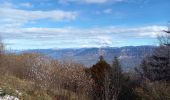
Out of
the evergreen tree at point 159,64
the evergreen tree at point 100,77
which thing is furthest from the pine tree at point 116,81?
Answer: the evergreen tree at point 159,64

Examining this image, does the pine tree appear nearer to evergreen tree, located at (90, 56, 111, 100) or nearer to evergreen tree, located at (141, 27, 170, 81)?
evergreen tree, located at (90, 56, 111, 100)

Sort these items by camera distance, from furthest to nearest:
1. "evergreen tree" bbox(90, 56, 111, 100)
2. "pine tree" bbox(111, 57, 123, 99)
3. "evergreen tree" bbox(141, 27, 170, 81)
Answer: "evergreen tree" bbox(141, 27, 170, 81), "pine tree" bbox(111, 57, 123, 99), "evergreen tree" bbox(90, 56, 111, 100)

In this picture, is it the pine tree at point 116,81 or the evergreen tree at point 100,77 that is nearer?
the evergreen tree at point 100,77

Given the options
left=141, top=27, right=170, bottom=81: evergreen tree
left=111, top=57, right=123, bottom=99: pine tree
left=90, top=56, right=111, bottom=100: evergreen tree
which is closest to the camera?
left=90, top=56, right=111, bottom=100: evergreen tree

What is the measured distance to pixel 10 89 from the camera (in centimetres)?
1630

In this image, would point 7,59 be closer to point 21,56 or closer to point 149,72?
point 21,56

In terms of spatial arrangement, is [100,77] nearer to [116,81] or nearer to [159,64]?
[116,81]

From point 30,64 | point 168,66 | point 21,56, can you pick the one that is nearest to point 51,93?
point 30,64

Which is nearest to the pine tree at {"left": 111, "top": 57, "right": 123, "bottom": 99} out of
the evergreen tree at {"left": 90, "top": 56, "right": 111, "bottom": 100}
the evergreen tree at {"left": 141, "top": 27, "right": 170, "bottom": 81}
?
the evergreen tree at {"left": 90, "top": 56, "right": 111, "bottom": 100}

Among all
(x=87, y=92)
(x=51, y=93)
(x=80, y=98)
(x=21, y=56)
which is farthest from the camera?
(x=21, y=56)

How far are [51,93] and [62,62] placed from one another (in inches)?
276

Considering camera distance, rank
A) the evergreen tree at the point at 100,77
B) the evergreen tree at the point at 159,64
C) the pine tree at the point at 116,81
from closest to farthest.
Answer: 1. the evergreen tree at the point at 100,77
2. the pine tree at the point at 116,81
3. the evergreen tree at the point at 159,64

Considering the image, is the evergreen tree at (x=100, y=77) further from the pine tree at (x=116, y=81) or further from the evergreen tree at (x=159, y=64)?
the evergreen tree at (x=159, y=64)

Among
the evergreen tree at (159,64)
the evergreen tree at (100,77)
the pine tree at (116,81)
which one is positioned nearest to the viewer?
the evergreen tree at (100,77)
